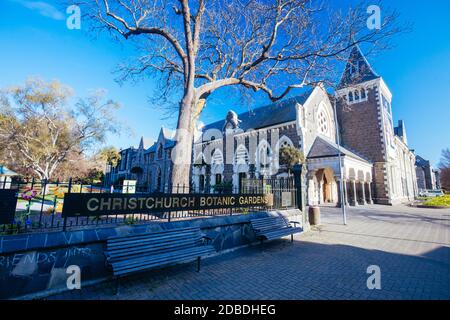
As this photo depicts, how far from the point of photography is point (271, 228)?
7008mm

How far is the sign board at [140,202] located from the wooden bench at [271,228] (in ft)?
3.07

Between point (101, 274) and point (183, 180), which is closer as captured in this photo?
point (101, 274)

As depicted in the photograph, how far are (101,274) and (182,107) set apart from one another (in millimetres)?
6425

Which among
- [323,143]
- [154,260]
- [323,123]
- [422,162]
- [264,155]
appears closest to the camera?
[154,260]

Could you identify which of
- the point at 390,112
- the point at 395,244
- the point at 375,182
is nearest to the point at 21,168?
the point at 395,244

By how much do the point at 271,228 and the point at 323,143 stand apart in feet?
52.1

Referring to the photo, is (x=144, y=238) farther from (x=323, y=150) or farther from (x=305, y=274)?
(x=323, y=150)

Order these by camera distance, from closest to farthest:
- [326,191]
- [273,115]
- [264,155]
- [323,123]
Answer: [326,191]
[264,155]
[323,123]
[273,115]

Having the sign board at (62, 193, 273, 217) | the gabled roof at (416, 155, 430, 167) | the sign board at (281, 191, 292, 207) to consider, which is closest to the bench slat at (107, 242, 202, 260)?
the sign board at (62, 193, 273, 217)

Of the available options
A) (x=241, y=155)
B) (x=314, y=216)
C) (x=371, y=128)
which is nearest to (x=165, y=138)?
(x=241, y=155)

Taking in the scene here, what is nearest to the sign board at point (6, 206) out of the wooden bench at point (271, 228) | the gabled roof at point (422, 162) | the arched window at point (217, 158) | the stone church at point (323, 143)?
the wooden bench at point (271, 228)

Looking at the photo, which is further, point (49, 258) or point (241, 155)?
point (241, 155)
